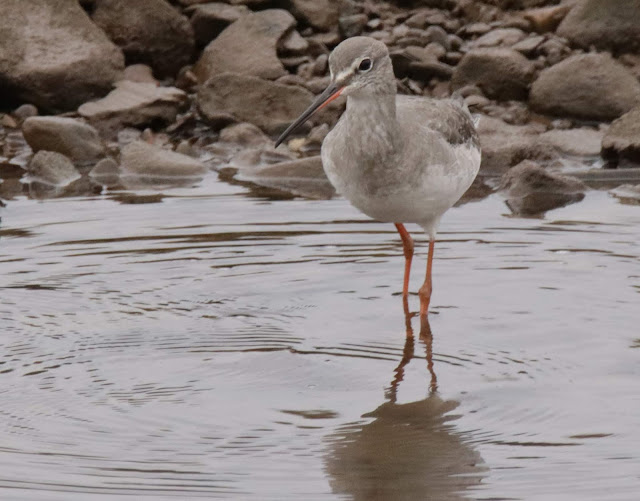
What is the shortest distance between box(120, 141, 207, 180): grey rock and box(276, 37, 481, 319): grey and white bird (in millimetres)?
4992

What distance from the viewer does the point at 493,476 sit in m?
5.92

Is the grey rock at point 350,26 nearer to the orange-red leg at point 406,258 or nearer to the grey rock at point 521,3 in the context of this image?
the grey rock at point 521,3

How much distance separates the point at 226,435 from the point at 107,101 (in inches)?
358

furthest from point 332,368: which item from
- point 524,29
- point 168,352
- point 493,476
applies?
point 524,29

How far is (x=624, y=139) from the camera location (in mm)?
12875

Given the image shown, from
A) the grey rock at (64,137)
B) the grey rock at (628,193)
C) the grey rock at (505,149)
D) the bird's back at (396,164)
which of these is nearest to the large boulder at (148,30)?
the grey rock at (64,137)

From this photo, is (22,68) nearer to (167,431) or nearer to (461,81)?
(461,81)

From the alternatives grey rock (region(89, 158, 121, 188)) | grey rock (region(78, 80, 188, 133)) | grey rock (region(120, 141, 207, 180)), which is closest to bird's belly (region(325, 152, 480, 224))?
grey rock (region(120, 141, 207, 180))

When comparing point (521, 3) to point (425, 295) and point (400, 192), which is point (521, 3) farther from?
point (400, 192)

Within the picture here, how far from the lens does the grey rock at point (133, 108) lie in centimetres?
1464

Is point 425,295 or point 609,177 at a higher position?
point 609,177

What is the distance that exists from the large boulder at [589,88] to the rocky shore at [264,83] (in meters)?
0.02

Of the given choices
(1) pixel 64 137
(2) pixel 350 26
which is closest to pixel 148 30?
(1) pixel 64 137

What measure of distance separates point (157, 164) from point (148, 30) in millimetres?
3108
